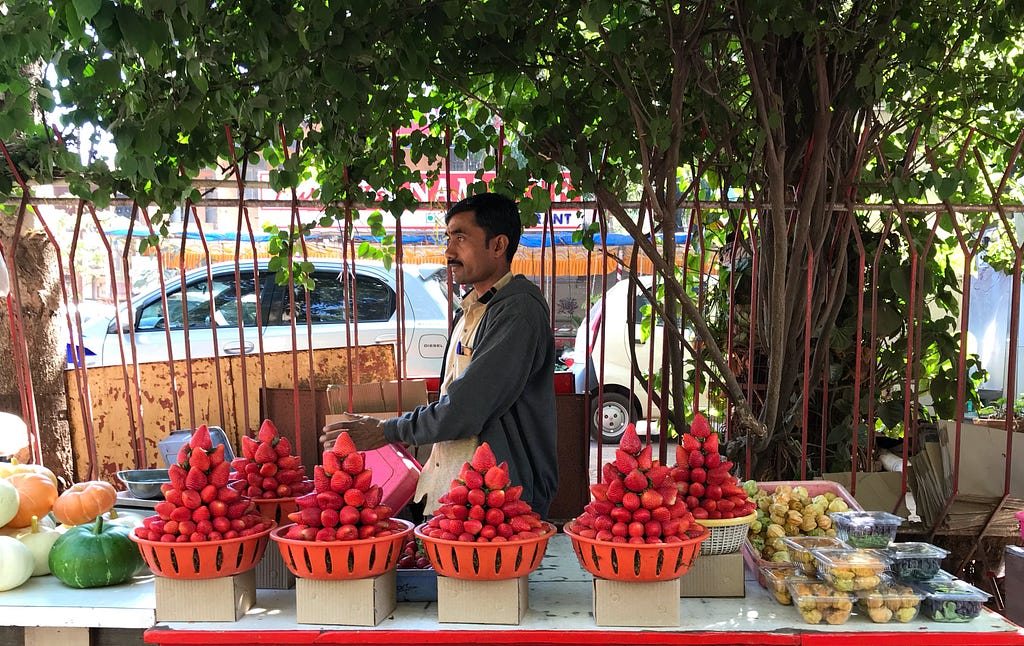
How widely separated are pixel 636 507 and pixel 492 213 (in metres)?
1.14

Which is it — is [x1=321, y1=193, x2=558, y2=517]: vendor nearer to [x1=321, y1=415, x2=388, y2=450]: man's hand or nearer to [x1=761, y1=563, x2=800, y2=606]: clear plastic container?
[x1=321, y1=415, x2=388, y2=450]: man's hand

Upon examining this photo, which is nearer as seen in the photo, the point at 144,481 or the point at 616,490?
the point at 616,490

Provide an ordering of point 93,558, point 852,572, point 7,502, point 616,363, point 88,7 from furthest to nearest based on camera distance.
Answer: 1. point 616,363
2. point 7,502
3. point 93,558
4. point 852,572
5. point 88,7

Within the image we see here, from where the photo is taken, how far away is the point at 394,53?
3125 mm

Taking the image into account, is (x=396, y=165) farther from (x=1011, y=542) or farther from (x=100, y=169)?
(x=1011, y=542)

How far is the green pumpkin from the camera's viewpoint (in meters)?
2.67

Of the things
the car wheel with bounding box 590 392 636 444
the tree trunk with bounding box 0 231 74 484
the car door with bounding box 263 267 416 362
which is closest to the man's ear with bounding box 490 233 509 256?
the tree trunk with bounding box 0 231 74 484

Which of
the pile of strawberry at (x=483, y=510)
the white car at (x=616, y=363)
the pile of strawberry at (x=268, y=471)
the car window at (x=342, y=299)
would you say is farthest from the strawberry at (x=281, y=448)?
the white car at (x=616, y=363)

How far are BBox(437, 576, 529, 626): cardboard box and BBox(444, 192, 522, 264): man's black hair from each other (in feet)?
3.73

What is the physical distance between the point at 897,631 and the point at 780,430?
1934mm

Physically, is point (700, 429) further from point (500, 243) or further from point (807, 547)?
point (500, 243)

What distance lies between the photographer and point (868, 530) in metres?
2.70

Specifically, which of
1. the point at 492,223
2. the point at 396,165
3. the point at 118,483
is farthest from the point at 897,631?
the point at 118,483

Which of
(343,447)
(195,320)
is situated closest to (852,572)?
(343,447)
